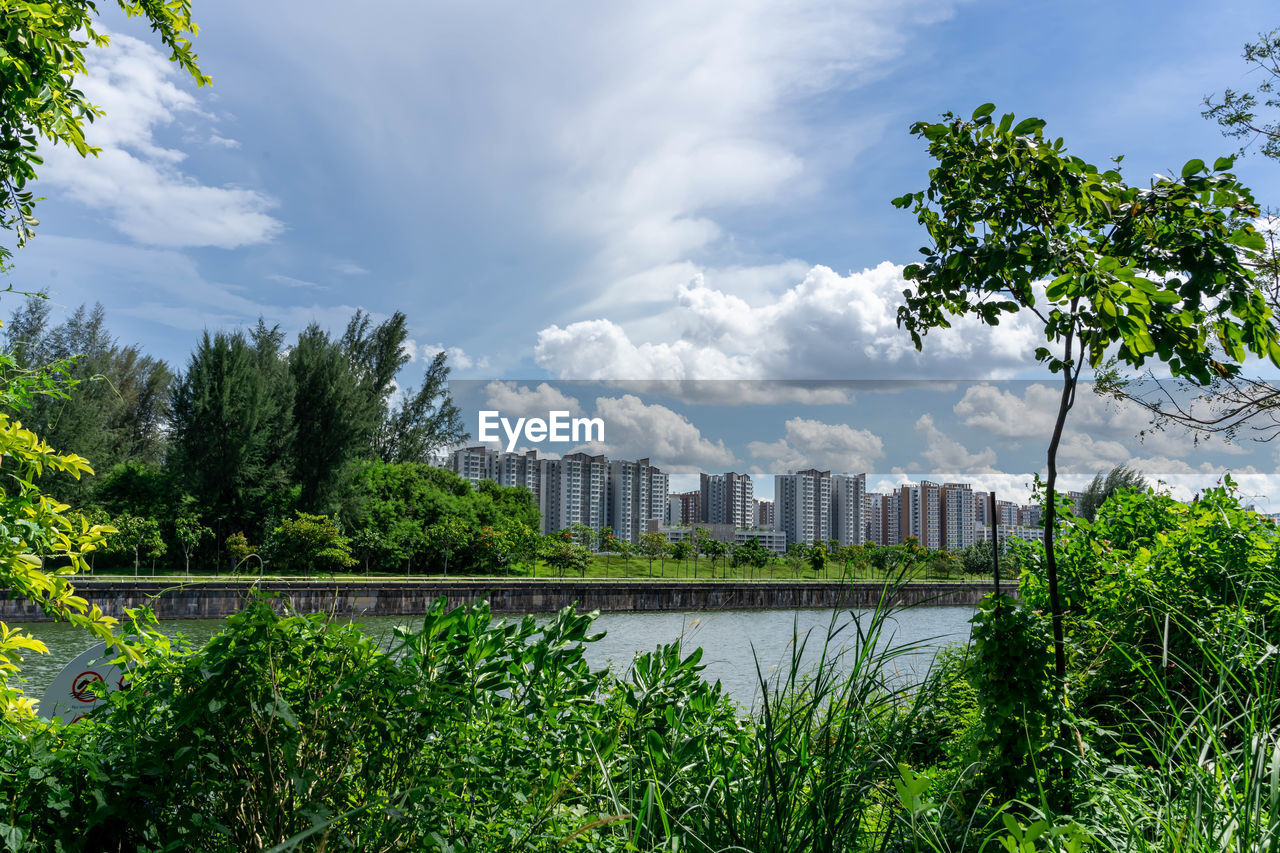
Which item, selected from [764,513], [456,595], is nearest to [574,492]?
[764,513]

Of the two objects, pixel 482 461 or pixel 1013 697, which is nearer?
pixel 1013 697

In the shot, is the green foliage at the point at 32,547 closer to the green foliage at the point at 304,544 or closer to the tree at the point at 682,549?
the green foliage at the point at 304,544

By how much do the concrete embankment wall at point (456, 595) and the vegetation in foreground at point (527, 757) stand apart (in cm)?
994

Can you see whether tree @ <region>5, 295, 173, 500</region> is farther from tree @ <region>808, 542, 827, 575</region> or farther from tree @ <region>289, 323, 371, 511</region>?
tree @ <region>808, 542, 827, 575</region>

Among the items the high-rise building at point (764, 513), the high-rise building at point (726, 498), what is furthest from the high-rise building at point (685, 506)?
the high-rise building at point (764, 513)

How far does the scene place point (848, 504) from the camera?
54.2m

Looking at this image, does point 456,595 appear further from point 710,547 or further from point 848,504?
point 848,504

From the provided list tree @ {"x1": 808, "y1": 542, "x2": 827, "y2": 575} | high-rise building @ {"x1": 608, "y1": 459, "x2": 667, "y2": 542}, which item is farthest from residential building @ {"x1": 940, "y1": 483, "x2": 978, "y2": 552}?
tree @ {"x1": 808, "y1": 542, "x2": 827, "y2": 575}

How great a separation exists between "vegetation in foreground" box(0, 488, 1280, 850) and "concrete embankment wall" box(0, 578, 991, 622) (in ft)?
32.6

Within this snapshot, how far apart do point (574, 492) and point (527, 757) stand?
49520 millimetres

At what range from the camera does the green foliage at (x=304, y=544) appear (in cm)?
2136

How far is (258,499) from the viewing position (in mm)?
22734

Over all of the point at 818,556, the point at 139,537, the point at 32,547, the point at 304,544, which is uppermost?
the point at 32,547

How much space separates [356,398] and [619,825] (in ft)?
81.8
